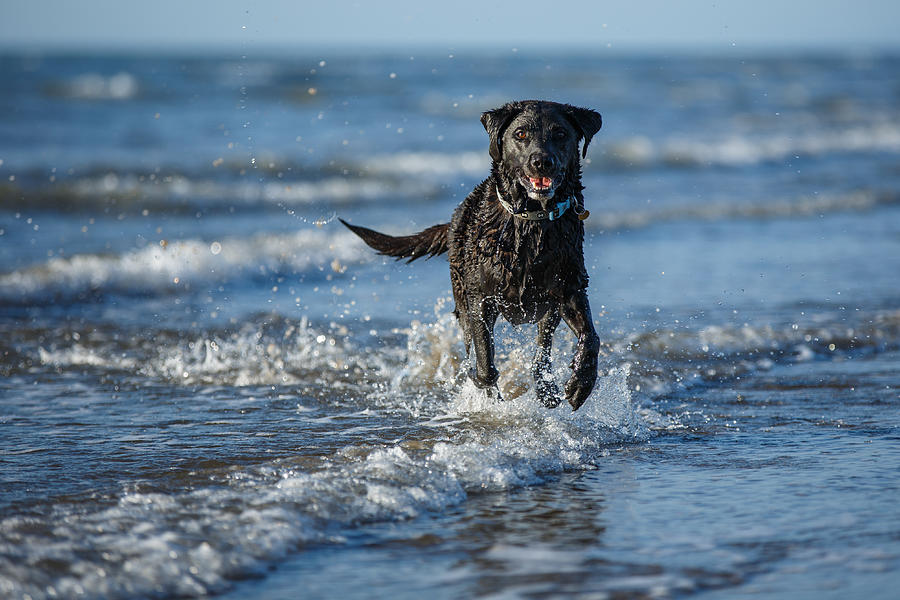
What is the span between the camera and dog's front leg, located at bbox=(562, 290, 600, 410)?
5.06 meters

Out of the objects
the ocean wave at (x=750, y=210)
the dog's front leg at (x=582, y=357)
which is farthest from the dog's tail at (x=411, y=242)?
the ocean wave at (x=750, y=210)

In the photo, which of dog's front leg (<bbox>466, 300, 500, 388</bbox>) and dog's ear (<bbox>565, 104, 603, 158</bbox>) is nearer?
dog's ear (<bbox>565, 104, 603, 158</bbox>)

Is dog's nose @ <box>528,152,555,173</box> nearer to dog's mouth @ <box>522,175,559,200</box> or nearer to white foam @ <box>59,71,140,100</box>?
dog's mouth @ <box>522,175,559,200</box>

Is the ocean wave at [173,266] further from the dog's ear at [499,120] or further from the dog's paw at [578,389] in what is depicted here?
the dog's paw at [578,389]

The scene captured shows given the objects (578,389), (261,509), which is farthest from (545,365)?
(261,509)

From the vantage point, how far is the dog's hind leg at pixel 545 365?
5.45 meters

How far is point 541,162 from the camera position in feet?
15.9

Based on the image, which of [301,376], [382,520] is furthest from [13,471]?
[301,376]

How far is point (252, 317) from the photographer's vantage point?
826 centimetres

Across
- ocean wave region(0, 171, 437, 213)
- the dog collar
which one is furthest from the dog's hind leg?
ocean wave region(0, 171, 437, 213)

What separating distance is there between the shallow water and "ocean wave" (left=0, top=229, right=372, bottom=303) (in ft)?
0.12

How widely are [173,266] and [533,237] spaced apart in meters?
5.55

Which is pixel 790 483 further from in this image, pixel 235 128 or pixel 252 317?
pixel 235 128

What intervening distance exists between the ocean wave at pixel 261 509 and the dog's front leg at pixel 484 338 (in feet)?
0.90
